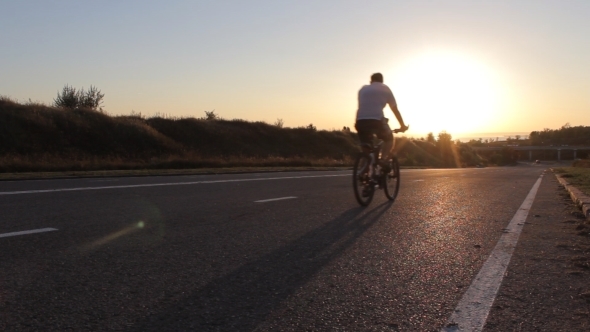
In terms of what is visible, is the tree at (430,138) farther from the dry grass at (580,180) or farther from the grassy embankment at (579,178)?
the dry grass at (580,180)

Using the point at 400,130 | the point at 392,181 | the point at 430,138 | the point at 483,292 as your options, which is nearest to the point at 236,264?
the point at 483,292

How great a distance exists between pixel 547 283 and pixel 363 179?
509cm

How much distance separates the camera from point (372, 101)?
9.24 metres

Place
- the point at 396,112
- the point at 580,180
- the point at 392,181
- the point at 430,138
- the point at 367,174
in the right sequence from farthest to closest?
the point at 430,138 < the point at 580,180 < the point at 392,181 < the point at 396,112 < the point at 367,174

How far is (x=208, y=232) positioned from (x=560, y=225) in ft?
13.6

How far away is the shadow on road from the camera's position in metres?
3.36

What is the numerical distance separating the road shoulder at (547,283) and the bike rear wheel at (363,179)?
2.68 m

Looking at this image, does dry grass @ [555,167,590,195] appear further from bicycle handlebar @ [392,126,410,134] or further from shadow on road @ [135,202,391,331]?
shadow on road @ [135,202,391,331]

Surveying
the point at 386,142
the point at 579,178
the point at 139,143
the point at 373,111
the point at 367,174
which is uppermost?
the point at 139,143

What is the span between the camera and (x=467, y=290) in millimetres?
4082

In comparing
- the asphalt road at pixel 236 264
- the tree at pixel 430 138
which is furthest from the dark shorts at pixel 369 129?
the tree at pixel 430 138

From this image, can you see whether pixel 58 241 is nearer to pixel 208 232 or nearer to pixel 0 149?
pixel 208 232

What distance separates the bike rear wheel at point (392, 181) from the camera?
9984mm

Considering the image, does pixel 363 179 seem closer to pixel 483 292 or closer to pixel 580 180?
pixel 483 292
